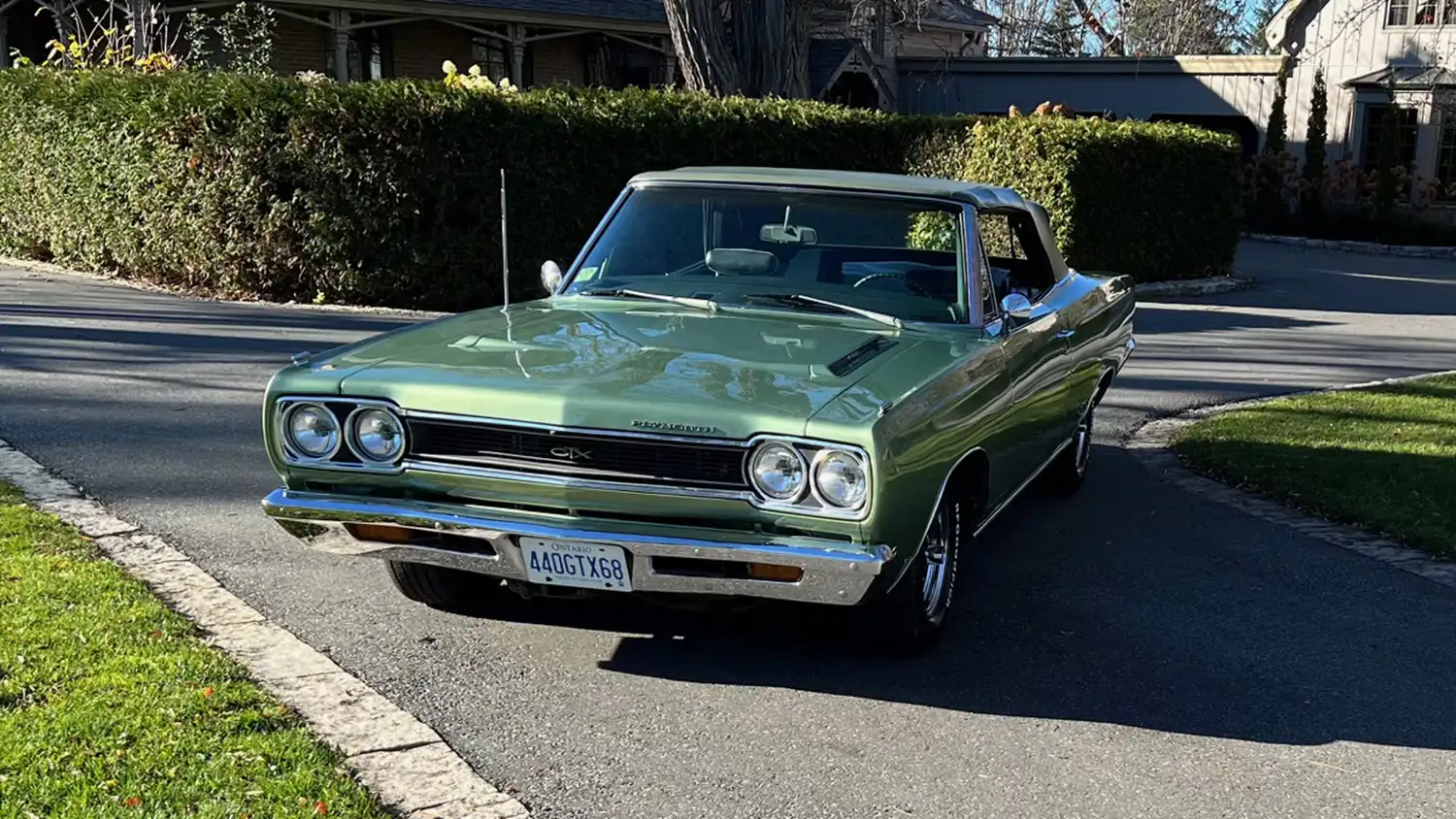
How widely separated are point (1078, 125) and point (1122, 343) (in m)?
9.49

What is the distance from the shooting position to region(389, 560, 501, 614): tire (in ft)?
17.8

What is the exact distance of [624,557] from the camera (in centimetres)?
455

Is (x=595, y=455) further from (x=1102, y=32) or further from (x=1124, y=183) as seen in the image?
(x=1102, y=32)

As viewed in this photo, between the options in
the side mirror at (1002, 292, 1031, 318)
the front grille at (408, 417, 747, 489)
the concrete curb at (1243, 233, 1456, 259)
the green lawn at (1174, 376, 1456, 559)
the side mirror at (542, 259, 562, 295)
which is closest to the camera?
the front grille at (408, 417, 747, 489)

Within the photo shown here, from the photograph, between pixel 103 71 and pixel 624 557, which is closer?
pixel 624 557

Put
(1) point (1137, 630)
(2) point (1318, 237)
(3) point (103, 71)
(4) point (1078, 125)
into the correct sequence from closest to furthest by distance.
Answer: (1) point (1137, 630) → (3) point (103, 71) → (4) point (1078, 125) → (2) point (1318, 237)

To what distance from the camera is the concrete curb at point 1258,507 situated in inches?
268

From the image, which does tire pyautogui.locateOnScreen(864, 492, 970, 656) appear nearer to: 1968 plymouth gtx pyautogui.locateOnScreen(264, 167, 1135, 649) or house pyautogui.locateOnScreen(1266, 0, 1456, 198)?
1968 plymouth gtx pyautogui.locateOnScreen(264, 167, 1135, 649)

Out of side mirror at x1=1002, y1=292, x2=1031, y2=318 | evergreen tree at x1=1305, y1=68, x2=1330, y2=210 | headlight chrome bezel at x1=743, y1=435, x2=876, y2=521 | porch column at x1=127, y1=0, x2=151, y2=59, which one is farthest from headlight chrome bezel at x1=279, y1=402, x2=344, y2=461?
evergreen tree at x1=1305, y1=68, x2=1330, y2=210

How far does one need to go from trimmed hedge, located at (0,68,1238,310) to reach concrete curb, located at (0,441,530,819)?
757 centimetres

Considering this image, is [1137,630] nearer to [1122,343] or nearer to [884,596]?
[884,596]

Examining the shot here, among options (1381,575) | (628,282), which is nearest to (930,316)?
(628,282)

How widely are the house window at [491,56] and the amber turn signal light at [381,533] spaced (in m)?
25.0

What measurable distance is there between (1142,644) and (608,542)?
2.18m
